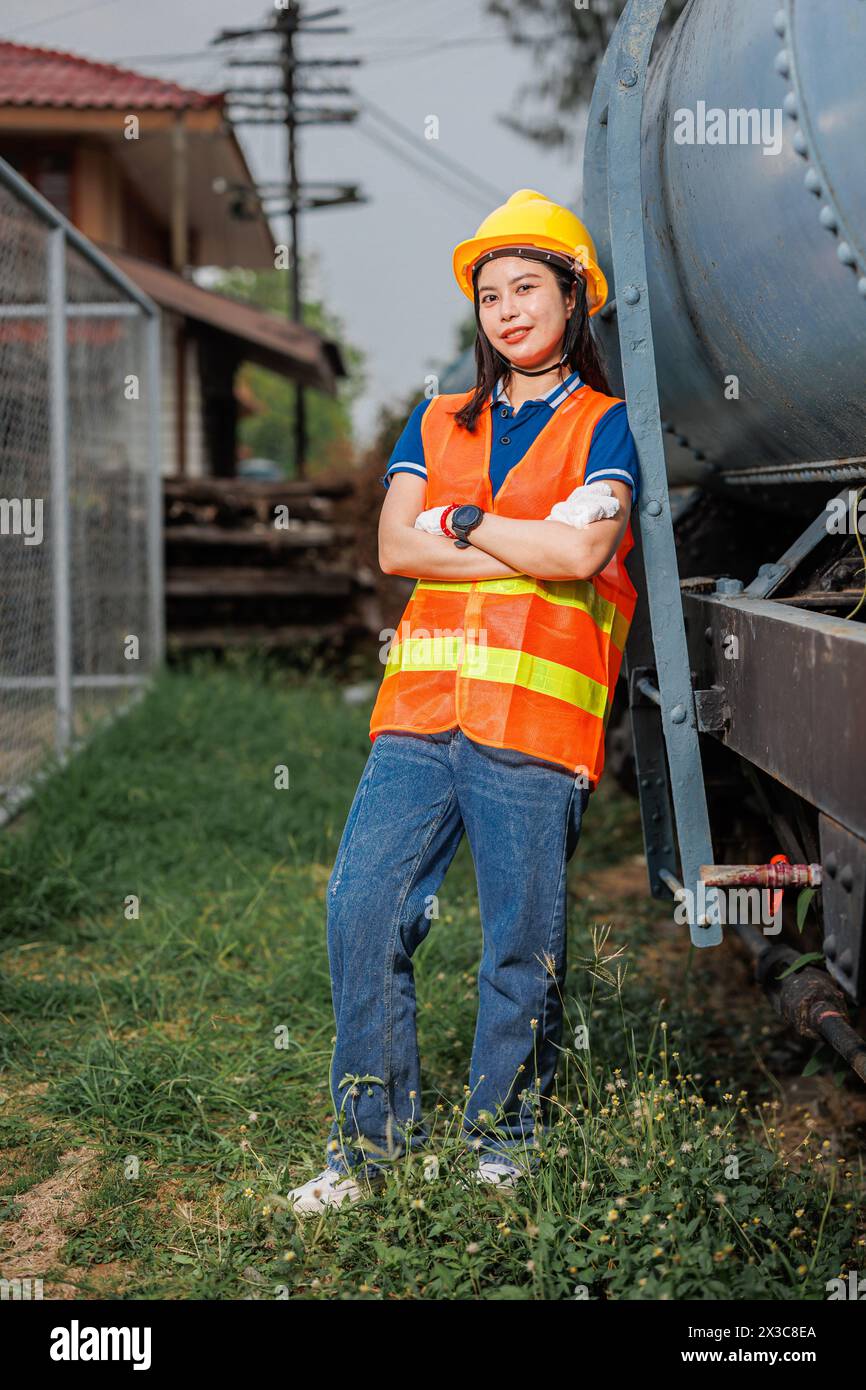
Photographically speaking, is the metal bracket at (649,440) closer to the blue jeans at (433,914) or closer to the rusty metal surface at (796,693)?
the rusty metal surface at (796,693)

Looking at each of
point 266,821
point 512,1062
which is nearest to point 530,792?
point 512,1062

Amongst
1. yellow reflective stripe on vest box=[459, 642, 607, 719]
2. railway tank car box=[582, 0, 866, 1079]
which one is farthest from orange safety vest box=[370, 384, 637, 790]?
railway tank car box=[582, 0, 866, 1079]

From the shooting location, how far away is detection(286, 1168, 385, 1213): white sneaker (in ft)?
8.48

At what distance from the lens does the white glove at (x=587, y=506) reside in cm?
238

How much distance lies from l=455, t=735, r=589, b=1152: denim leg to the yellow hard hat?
36.7 inches

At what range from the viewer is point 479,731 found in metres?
2.50

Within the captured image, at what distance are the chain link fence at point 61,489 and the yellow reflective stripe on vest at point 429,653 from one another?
297 centimetres

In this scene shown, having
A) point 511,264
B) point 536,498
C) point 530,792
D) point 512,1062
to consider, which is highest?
point 511,264

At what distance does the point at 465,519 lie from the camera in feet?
8.01

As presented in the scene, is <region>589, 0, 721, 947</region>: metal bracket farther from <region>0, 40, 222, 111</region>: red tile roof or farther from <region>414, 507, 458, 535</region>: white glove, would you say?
<region>0, 40, 222, 111</region>: red tile roof

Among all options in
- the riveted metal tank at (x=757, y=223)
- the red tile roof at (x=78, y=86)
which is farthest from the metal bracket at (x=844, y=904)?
the red tile roof at (x=78, y=86)

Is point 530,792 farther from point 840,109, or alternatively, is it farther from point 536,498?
point 840,109
